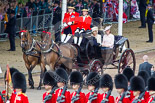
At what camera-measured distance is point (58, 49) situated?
1859cm

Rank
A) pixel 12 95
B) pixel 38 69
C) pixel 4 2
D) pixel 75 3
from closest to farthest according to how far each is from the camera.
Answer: pixel 12 95 → pixel 38 69 → pixel 4 2 → pixel 75 3

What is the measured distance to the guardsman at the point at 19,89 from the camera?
41.8 feet

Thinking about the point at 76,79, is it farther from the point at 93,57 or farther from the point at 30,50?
the point at 93,57

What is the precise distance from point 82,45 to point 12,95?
20.5 feet

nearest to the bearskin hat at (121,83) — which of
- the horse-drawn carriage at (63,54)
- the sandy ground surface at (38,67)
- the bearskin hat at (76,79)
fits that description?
the bearskin hat at (76,79)

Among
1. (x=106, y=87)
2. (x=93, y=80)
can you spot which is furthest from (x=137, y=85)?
(x=93, y=80)

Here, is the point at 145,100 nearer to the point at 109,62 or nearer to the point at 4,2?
the point at 109,62

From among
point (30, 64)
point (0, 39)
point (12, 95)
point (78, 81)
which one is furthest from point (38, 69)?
point (12, 95)

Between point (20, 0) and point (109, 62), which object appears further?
point (20, 0)

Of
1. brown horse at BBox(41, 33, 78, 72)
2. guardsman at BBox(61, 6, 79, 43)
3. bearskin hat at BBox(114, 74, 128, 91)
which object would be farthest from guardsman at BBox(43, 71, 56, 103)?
guardsman at BBox(61, 6, 79, 43)

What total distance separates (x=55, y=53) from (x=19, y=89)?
5675mm

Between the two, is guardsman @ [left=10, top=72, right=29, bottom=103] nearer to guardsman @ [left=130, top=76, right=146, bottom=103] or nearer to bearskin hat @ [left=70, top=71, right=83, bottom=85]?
bearskin hat @ [left=70, top=71, right=83, bottom=85]

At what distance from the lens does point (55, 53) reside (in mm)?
18578

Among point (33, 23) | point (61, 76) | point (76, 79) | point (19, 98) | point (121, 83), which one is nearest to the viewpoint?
point (19, 98)
